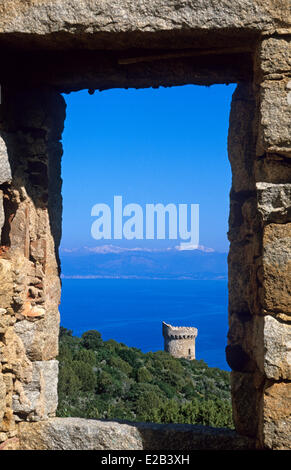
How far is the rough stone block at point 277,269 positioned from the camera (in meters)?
3.13

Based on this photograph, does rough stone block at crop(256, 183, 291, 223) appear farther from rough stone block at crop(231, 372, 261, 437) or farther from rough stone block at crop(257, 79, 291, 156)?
rough stone block at crop(231, 372, 261, 437)

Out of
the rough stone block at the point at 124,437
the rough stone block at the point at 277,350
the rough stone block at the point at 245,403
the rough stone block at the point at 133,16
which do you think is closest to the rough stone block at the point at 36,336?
the rough stone block at the point at 124,437

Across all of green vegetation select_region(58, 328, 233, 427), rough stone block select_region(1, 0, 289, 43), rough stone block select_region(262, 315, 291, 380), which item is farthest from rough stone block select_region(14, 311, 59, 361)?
green vegetation select_region(58, 328, 233, 427)

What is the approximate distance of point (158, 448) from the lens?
3.70 m

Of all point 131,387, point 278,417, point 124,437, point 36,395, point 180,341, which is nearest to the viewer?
point 278,417

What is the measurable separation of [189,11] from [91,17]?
583 mm

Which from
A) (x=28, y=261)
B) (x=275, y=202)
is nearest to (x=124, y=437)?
(x=28, y=261)

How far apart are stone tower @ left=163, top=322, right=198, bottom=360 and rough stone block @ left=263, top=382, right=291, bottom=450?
23.3 meters

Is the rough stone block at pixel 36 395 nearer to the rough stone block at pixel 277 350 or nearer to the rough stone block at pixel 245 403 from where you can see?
the rough stone block at pixel 245 403

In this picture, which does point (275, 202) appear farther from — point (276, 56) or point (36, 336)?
point (36, 336)

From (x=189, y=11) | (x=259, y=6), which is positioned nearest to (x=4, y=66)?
(x=189, y=11)

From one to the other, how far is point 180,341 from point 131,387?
14.3m

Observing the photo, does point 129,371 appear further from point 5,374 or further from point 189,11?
point 189,11

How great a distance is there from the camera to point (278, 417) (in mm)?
3092
